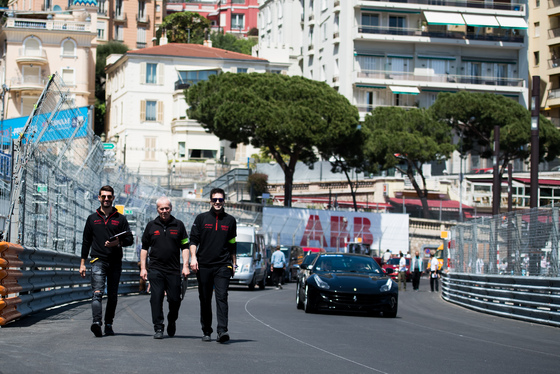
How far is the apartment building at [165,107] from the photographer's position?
7894 cm

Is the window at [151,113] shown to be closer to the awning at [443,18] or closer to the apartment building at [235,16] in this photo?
the awning at [443,18]

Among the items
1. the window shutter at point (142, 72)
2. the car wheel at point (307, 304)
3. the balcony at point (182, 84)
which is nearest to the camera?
the car wheel at point (307, 304)

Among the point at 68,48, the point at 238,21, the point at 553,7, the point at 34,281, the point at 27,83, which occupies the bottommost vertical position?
the point at 34,281

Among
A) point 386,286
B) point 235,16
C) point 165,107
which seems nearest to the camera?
point 386,286

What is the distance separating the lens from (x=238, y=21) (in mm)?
143375

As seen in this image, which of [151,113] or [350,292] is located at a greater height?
[151,113]

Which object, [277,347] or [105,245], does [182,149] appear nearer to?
[105,245]

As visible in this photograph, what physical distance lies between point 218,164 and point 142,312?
58.5 meters

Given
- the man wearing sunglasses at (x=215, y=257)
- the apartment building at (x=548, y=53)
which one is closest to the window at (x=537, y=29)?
the apartment building at (x=548, y=53)

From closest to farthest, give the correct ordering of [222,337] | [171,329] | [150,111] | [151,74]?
1. [222,337]
2. [171,329]
3. [150,111]
4. [151,74]

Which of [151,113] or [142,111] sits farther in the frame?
[151,113]

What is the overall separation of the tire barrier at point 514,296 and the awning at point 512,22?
60.2m

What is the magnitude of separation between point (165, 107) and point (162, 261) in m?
71.3

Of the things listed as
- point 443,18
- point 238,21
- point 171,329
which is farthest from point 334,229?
point 238,21
